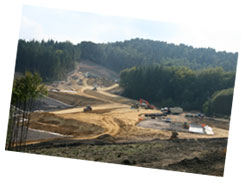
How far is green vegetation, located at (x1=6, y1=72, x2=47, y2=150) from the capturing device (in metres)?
14.6

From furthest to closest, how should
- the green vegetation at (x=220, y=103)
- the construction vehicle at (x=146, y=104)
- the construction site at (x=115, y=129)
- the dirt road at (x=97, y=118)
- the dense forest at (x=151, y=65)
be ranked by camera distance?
the construction vehicle at (x=146, y=104)
the dense forest at (x=151, y=65)
the dirt road at (x=97, y=118)
the green vegetation at (x=220, y=103)
the construction site at (x=115, y=129)

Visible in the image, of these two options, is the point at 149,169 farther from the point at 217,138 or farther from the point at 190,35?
the point at 190,35

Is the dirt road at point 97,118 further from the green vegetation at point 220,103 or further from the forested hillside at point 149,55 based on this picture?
the forested hillside at point 149,55

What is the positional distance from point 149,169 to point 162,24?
7.20 meters

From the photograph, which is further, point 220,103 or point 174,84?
point 174,84

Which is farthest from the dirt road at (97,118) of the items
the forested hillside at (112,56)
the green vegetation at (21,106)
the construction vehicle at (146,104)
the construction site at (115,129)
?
the forested hillside at (112,56)

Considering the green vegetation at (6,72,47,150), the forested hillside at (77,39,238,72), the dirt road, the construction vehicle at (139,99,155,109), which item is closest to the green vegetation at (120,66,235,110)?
the construction vehicle at (139,99,155,109)

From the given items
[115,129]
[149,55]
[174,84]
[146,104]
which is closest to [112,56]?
[149,55]

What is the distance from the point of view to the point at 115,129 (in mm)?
15336

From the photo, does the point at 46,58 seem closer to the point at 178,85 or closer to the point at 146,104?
the point at 146,104

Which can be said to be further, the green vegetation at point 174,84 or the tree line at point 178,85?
the green vegetation at point 174,84

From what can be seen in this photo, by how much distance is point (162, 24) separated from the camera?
49.9 feet

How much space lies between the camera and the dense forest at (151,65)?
1543 cm

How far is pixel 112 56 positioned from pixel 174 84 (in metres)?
3.77
